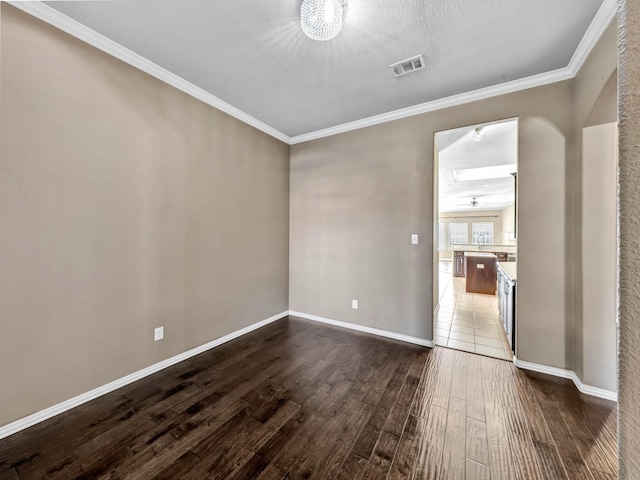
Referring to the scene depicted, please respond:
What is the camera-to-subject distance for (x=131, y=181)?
222 centimetres

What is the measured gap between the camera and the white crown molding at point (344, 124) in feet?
5.74

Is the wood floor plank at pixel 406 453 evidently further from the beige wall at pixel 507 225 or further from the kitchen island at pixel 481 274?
the beige wall at pixel 507 225

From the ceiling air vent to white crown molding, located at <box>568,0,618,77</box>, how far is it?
3.69 ft

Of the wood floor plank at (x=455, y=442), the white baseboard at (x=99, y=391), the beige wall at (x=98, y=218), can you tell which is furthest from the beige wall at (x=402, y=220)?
the white baseboard at (x=99, y=391)

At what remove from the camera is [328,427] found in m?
1.75

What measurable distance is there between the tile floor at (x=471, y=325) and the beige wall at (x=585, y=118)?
2.48ft

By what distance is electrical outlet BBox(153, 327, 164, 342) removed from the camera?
239 centimetres

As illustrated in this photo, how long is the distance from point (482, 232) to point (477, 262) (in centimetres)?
826

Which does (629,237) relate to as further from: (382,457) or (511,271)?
(511,271)

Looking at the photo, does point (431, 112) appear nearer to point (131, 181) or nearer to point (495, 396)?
point (495, 396)

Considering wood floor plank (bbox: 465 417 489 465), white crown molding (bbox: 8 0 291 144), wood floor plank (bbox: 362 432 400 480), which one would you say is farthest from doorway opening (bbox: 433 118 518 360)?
white crown molding (bbox: 8 0 291 144)

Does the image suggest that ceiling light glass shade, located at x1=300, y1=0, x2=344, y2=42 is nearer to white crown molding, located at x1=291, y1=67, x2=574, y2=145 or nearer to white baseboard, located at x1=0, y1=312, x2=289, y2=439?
white crown molding, located at x1=291, y1=67, x2=574, y2=145

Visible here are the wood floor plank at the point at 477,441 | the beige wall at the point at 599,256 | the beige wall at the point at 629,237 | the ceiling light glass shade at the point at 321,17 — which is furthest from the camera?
the beige wall at the point at 599,256

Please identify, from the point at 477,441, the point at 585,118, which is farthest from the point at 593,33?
the point at 477,441
